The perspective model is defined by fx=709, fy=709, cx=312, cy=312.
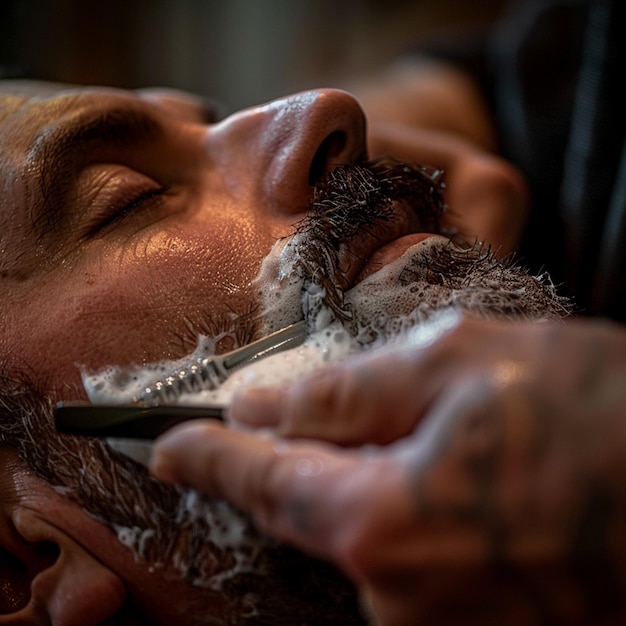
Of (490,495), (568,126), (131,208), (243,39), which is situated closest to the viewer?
(490,495)

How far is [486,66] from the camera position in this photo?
1.90 m

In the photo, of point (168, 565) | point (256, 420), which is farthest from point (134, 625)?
point (256, 420)

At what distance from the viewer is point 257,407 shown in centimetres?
53

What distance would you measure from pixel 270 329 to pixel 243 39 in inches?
91.1

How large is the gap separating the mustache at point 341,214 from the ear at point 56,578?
0.35m

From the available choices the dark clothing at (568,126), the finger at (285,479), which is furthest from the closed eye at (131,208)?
the dark clothing at (568,126)

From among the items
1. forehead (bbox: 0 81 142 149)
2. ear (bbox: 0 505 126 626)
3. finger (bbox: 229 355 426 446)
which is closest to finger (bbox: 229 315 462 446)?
finger (bbox: 229 355 426 446)

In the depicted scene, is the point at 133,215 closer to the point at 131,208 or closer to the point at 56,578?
the point at 131,208

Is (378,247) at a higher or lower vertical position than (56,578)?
higher

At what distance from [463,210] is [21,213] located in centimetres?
95

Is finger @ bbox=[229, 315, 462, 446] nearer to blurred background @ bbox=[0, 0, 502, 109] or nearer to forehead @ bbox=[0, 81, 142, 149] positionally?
forehead @ bbox=[0, 81, 142, 149]

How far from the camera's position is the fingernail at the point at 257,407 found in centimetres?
53

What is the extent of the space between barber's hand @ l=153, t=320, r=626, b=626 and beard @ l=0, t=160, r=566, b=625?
0.19 meters

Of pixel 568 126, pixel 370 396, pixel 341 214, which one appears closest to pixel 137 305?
pixel 341 214
